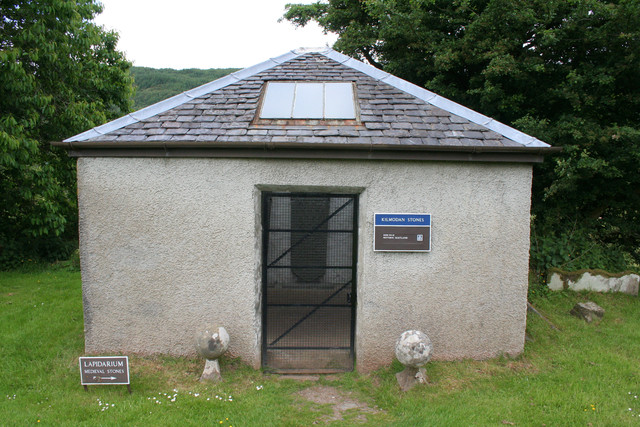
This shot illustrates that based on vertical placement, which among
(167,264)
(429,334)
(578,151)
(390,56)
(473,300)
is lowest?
(429,334)


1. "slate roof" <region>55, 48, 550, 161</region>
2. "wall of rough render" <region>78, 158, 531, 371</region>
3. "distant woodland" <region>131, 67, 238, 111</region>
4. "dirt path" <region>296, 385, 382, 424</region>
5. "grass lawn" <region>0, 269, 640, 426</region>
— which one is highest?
"distant woodland" <region>131, 67, 238, 111</region>

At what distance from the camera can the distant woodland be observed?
93.8ft

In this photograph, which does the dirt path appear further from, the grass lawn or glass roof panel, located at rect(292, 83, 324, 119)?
glass roof panel, located at rect(292, 83, 324, 119)

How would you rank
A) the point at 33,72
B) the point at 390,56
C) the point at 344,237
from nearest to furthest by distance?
the point at 344,237 < the point at 33,72 < the point at 390,56

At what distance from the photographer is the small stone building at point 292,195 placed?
5.30 meters

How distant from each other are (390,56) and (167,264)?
1035cm

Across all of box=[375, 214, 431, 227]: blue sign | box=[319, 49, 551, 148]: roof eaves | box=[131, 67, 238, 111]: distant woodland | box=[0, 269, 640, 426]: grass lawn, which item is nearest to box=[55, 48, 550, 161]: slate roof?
box=[319, 49, 551, 148]: roof eaves

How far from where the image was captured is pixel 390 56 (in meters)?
12.7

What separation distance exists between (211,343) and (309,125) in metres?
3.25

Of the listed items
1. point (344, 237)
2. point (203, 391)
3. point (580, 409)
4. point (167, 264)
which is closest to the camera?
point (580, 409)

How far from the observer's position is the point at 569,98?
856 centimetres

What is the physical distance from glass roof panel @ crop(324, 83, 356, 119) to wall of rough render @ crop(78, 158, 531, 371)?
910mm

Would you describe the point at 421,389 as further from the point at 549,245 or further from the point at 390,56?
the point at 390,56

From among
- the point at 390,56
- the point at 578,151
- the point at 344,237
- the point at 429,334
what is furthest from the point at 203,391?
the point at 390,56
